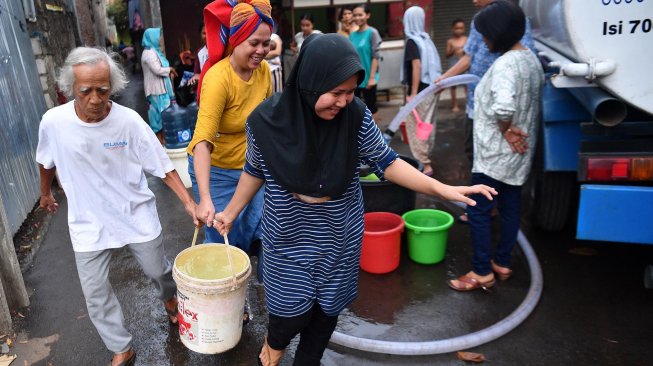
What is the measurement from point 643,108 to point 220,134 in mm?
2368

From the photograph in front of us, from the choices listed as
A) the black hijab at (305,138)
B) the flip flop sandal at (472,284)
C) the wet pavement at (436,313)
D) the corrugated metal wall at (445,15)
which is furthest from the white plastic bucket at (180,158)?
the corrugated metal wall at (445,15)

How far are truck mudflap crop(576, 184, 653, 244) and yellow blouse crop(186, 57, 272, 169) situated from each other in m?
1.99

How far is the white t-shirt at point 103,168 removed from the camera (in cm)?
255

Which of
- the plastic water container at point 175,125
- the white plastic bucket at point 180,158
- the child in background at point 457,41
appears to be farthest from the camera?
the child in background at point 457,41

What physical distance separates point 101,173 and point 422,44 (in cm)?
452

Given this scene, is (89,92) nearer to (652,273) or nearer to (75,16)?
(652,273)

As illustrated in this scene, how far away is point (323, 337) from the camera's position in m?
2.54

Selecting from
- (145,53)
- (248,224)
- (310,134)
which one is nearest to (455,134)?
(145,53)

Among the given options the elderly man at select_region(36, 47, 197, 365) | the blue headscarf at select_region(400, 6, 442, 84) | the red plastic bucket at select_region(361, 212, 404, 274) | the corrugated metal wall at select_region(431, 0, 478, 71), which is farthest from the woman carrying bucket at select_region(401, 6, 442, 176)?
the corrugated metal wall at select_region(431, 0, 478, 71)

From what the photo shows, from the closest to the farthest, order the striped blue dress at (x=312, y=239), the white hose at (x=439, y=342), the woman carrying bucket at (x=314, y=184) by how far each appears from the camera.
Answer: the woman carrying bucket at (x=314, y=184), the striped blue dress at (x=312, y=239), the white hose at (x=439, y=342)

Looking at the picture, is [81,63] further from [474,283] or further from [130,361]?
[474,283]

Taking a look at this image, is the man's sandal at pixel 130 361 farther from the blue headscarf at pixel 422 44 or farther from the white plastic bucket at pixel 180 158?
the blue headscarf at pixel 422 44

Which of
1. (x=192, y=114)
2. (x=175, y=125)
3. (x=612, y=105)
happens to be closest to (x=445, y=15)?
(x=192, y=114)

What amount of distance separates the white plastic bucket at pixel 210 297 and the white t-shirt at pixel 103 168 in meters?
0.33
